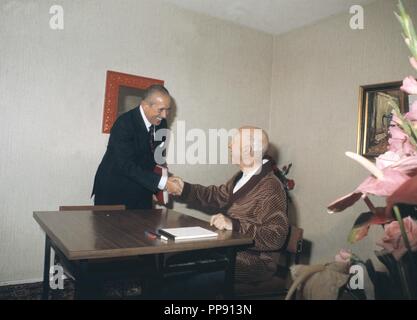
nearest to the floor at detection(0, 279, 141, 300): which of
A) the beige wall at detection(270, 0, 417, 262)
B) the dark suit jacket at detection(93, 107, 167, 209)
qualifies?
the dark suit jacket at detection(93, 107, 167, 209)

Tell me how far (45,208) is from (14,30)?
61.9 inches

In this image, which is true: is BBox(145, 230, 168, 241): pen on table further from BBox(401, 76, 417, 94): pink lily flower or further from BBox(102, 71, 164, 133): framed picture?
BBox(102, 71, 164, 133): framed picture

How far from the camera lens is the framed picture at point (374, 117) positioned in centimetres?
318

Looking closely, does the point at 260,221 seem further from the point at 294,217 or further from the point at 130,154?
the point at 294,217

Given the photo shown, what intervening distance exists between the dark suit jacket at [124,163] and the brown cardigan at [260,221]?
0.99 meters

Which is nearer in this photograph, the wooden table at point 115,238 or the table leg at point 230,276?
the wooden table at point 115,238

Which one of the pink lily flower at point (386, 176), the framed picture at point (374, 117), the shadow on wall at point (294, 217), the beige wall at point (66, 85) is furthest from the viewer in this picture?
the shadow on wall at point (294, 217)

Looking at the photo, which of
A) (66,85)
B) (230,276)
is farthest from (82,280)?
(66,85)

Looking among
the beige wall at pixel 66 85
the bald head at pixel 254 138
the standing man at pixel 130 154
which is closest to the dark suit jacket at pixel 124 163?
the standing man at pixel 130 154

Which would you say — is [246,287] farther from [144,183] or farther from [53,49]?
[53,49]

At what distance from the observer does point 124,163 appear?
9.86 feet

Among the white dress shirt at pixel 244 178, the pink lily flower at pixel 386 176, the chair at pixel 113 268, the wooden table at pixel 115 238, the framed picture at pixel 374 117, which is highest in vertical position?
the framed picture at pixel 374 117

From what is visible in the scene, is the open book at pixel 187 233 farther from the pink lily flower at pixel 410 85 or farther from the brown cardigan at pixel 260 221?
the pink lily flower at pixel 410 85
